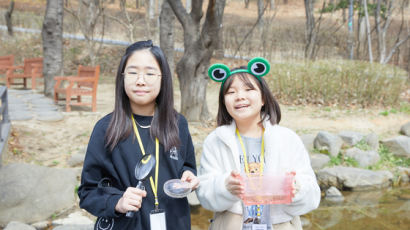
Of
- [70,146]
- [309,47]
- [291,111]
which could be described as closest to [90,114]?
[70,146]

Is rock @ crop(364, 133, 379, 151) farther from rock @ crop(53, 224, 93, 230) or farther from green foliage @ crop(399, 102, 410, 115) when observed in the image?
rock @ crop(53, 224, 93, 230)

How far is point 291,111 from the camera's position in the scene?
27.5ft

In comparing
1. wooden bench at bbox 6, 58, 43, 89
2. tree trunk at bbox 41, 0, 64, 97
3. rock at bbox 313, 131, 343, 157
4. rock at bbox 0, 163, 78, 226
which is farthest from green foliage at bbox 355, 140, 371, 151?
wooden bench at bbox 6, 58, 43, 89

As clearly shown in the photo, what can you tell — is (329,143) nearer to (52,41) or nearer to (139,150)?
(139,150)

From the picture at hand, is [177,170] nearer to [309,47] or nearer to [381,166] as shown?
[381,166]

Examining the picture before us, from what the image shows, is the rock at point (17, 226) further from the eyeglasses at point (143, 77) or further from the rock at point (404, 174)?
the rock at point (404, 174)

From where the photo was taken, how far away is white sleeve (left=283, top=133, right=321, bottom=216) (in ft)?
5.55

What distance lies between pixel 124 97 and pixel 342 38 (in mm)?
19942

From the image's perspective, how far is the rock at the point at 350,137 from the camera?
6449 mm

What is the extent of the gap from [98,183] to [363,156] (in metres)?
5.40

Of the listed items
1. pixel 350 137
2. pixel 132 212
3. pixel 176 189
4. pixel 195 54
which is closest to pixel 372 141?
pixel 350 137

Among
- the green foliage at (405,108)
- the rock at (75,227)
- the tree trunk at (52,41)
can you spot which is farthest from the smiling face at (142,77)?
the green foliage at (405,108)

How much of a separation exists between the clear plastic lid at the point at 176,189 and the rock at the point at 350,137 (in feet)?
17.9

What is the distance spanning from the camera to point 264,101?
1.97m
